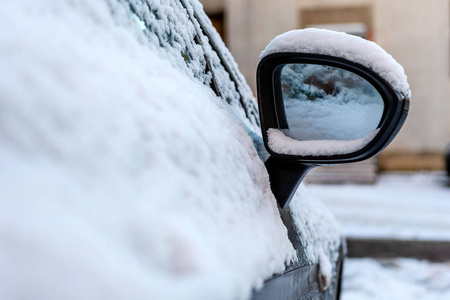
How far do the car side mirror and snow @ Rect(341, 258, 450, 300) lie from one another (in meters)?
2.50

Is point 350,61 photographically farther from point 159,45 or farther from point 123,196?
point 123,196

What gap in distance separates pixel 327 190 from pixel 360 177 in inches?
71.2

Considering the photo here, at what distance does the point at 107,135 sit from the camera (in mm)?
666

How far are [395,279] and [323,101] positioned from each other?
10.2ft

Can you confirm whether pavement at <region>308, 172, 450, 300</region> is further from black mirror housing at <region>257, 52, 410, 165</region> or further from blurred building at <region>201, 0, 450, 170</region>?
blurred building at <region>201, 0, 450, 170</region>

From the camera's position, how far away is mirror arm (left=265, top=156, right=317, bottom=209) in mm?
1190

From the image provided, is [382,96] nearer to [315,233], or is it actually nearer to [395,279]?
[315,233]

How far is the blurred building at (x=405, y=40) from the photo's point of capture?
12242 millimetres

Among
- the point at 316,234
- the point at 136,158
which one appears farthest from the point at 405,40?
the point at 136,158

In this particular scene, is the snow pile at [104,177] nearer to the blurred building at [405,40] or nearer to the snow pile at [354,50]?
the snow pile at [354,50]

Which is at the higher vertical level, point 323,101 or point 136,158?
point 136,158

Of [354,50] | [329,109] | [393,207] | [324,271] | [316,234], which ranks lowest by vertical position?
[393,207]

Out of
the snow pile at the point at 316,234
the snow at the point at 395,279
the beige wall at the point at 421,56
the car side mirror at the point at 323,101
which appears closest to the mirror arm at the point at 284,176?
the car side mirror at the point at 323,101

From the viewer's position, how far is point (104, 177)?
635 mm
